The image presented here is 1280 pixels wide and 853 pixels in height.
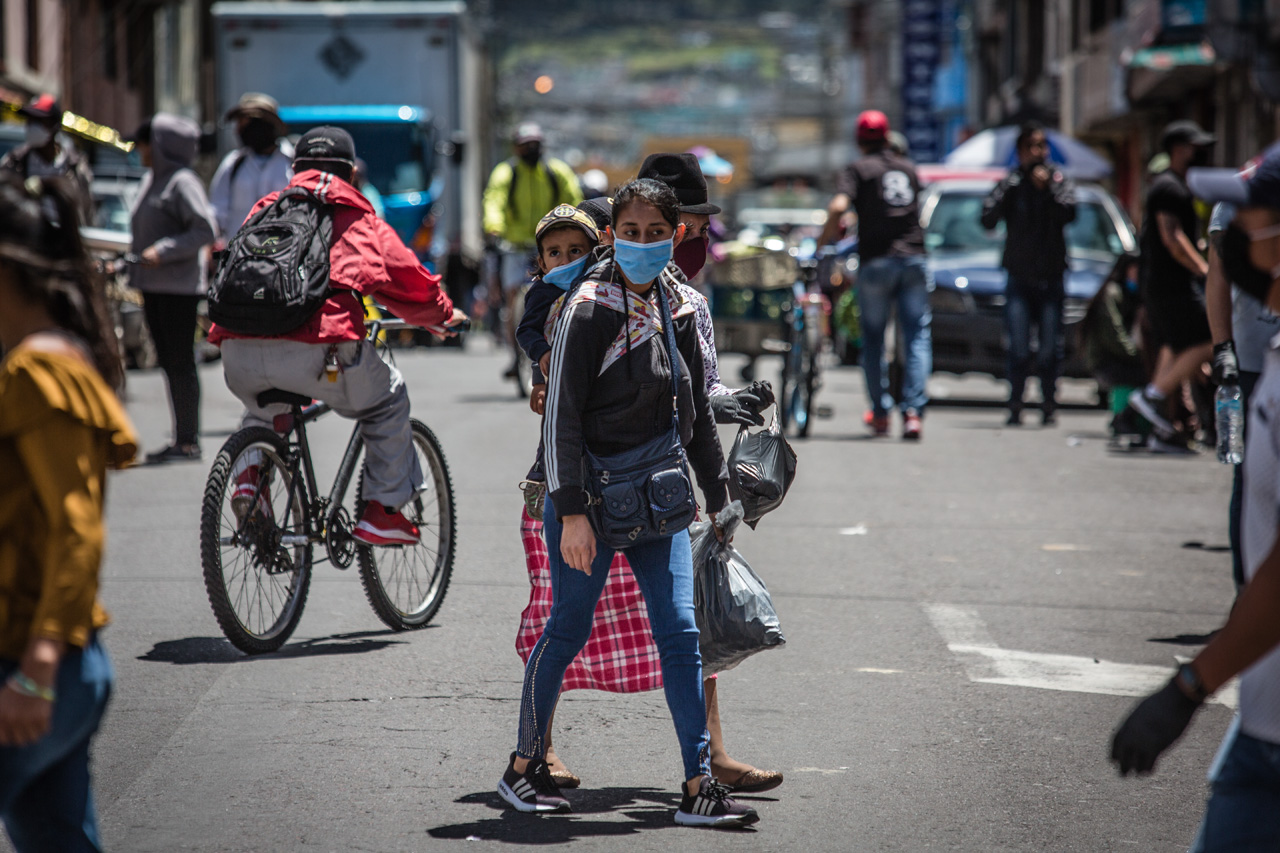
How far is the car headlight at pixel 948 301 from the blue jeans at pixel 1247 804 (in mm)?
12848

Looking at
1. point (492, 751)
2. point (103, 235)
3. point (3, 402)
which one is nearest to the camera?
point (3, 402)

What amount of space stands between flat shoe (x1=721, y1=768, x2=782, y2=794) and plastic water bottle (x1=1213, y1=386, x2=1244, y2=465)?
288 cm

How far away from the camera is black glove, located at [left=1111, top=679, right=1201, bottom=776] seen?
2791mm

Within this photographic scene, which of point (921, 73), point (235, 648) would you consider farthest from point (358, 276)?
point (921, 73)

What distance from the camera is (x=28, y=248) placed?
2.91m

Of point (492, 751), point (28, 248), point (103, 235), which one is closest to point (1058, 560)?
point (492, 751)

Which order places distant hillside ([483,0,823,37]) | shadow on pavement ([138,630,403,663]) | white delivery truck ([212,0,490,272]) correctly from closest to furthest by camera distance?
shadow on pavement ([138,630,403,663]) < white delivery truck ([212,0,490,272]) < distant hillside ([483,0,823,37])

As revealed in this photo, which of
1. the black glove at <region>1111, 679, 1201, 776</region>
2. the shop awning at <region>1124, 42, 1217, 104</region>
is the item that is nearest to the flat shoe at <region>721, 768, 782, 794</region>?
the black glove at <region>1111, 679, 1201, 776</region>

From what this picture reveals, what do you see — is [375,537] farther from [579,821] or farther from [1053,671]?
[1053,671]

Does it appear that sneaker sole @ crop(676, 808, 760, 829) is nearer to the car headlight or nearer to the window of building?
the car headlight

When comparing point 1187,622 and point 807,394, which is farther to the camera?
point 807,394

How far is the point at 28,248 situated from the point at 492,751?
2513 millimetres

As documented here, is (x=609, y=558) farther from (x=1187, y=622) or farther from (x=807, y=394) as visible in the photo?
(x=807, y=394)

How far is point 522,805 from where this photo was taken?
4.47 m
